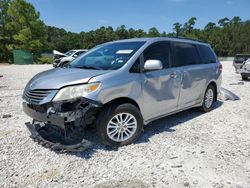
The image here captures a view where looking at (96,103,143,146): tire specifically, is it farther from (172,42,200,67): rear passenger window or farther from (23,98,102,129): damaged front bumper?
(172,42,200,67): rear passenger window

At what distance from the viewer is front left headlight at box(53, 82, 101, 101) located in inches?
154

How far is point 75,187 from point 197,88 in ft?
12.7

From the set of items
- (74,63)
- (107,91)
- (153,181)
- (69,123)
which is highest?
(74,63)

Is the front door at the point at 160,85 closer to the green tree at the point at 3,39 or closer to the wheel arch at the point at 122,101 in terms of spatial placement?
the wheel arch at the point at 122,101

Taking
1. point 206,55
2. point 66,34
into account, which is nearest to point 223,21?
point 66,34

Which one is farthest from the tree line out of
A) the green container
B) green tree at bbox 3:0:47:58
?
the green container

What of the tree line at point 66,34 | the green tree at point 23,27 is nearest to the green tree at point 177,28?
the tree line at point 66,34

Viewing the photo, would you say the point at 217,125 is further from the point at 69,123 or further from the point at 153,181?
the point at 69,123

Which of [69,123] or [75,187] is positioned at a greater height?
[69,123]

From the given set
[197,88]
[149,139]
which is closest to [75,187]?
[149,139]

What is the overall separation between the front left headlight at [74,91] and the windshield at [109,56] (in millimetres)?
651

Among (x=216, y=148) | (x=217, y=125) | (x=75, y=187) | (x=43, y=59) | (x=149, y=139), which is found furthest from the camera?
(x=43, y=59)

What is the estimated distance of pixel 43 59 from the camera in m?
39.7

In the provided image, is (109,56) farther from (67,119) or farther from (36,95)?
(67,119)
